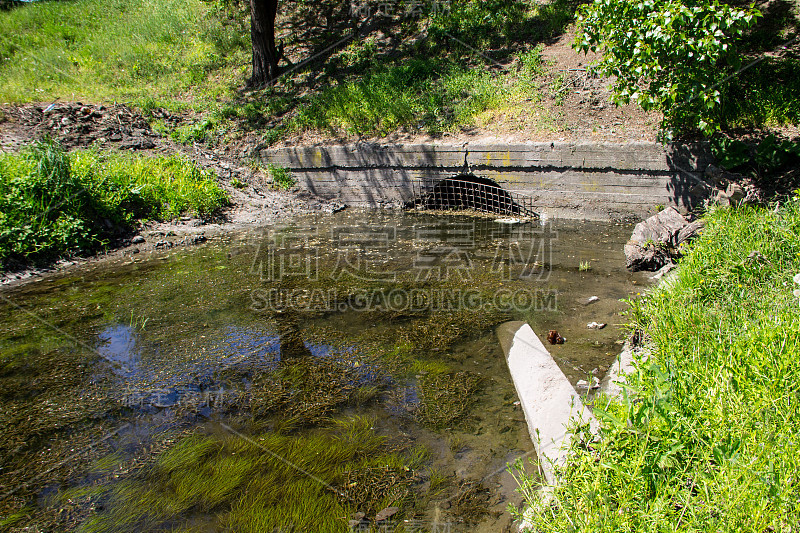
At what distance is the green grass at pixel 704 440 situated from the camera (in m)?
1.85

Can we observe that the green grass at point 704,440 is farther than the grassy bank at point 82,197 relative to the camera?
No

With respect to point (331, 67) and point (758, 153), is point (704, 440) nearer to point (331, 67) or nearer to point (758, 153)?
point (758, 153)

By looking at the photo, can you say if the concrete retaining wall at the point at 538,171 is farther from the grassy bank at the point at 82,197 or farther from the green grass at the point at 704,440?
the green grass at the point at 704,440

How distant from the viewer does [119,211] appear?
8.38 m

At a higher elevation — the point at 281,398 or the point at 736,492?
the point at 736,492

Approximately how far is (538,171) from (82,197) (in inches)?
304

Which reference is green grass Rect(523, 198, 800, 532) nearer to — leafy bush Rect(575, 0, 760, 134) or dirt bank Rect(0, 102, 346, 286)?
leafy bush Rect(575, 0, 760, 134)

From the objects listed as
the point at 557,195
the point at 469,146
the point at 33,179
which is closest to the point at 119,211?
the point at 33,179

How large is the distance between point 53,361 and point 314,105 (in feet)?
28.2

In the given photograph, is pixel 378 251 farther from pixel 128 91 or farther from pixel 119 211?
pixel 128 91

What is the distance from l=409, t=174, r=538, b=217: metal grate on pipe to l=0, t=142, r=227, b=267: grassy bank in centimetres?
405

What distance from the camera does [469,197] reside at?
9.48 meters

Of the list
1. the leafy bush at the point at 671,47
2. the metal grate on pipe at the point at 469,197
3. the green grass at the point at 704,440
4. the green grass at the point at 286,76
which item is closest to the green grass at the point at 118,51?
the green grass at the point at 286,76

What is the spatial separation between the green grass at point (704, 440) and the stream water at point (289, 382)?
567 millimetres
